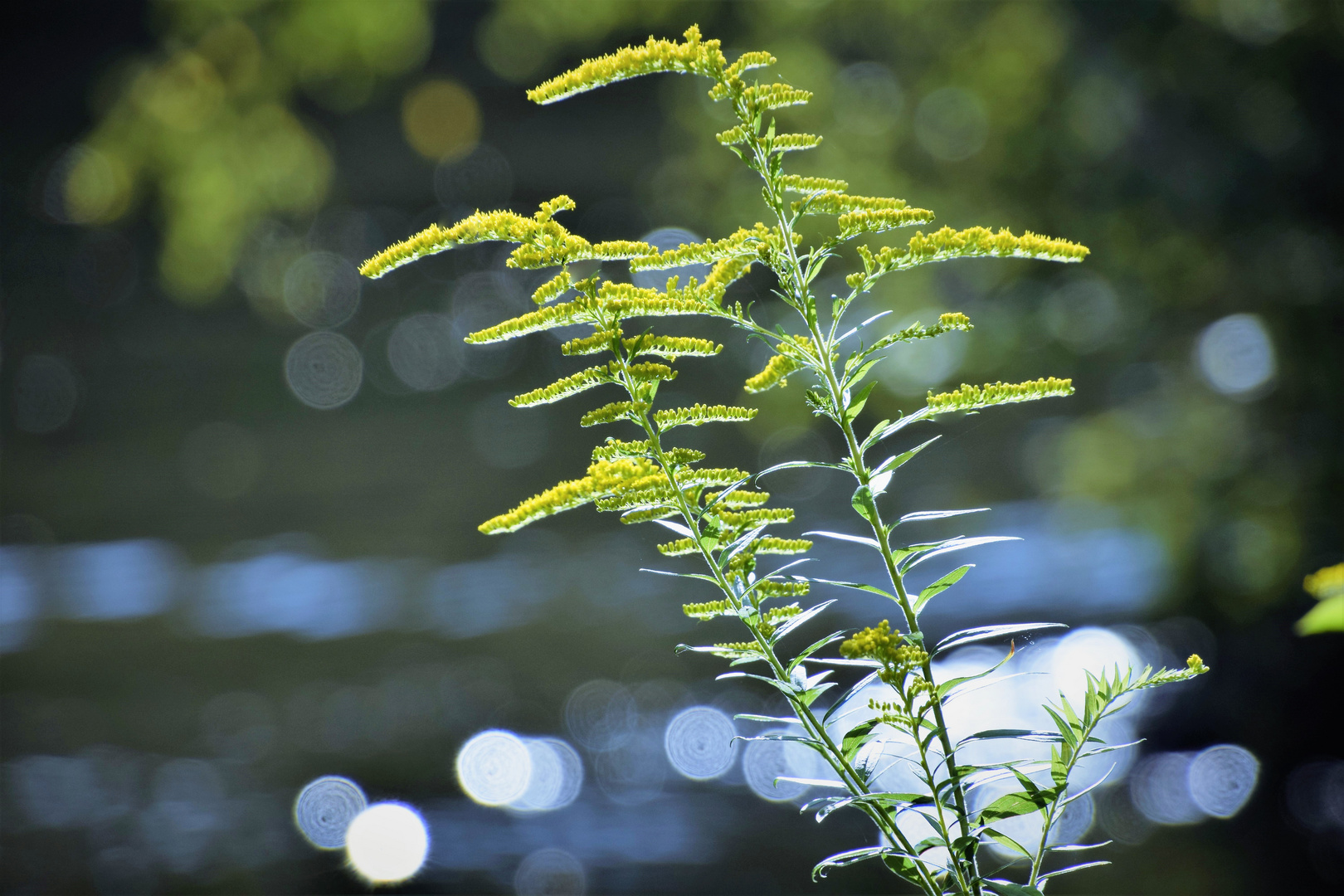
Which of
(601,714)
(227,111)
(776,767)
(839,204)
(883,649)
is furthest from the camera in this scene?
(601,714)

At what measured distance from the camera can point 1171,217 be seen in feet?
7.53

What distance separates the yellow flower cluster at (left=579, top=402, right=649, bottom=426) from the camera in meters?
0.54

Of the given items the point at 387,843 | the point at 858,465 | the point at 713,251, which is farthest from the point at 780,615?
the point at 387,843

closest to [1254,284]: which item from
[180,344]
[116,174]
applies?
[116,174]

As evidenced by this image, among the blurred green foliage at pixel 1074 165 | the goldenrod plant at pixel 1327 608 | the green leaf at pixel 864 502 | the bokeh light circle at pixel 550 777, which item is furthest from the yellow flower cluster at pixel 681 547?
the bokeh light circle at pixel 550 777

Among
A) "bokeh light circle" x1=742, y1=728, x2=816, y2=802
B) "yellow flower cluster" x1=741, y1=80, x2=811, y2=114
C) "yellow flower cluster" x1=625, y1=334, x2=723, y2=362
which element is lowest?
"bokeh light circle" x1=742, y1=728, x2=816, y2=802

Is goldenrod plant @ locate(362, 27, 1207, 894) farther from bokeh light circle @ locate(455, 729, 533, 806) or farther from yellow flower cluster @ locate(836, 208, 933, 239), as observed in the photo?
bokeh light circle @ locate(455, 729, 533, 806)

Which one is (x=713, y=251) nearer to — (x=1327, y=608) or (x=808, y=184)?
(x=808, y=184)

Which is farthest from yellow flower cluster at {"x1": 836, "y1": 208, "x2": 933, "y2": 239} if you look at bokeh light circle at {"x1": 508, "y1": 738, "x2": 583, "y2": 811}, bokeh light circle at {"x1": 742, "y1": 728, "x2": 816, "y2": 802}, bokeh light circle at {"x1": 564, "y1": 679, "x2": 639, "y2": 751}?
bokeh light circle at {"x1": 564, "y1": 679, "x2": 639, "y2": 751}

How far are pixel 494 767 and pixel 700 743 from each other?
2.44 ft

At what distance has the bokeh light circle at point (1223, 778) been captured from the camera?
2.45 m

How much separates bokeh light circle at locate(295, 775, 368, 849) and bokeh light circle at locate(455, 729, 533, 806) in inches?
13.8

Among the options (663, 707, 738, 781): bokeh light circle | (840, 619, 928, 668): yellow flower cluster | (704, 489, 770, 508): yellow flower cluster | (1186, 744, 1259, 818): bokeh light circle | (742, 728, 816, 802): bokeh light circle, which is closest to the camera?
(840, 619, 928, 668): yellow flower cluster

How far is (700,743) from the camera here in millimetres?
3322
